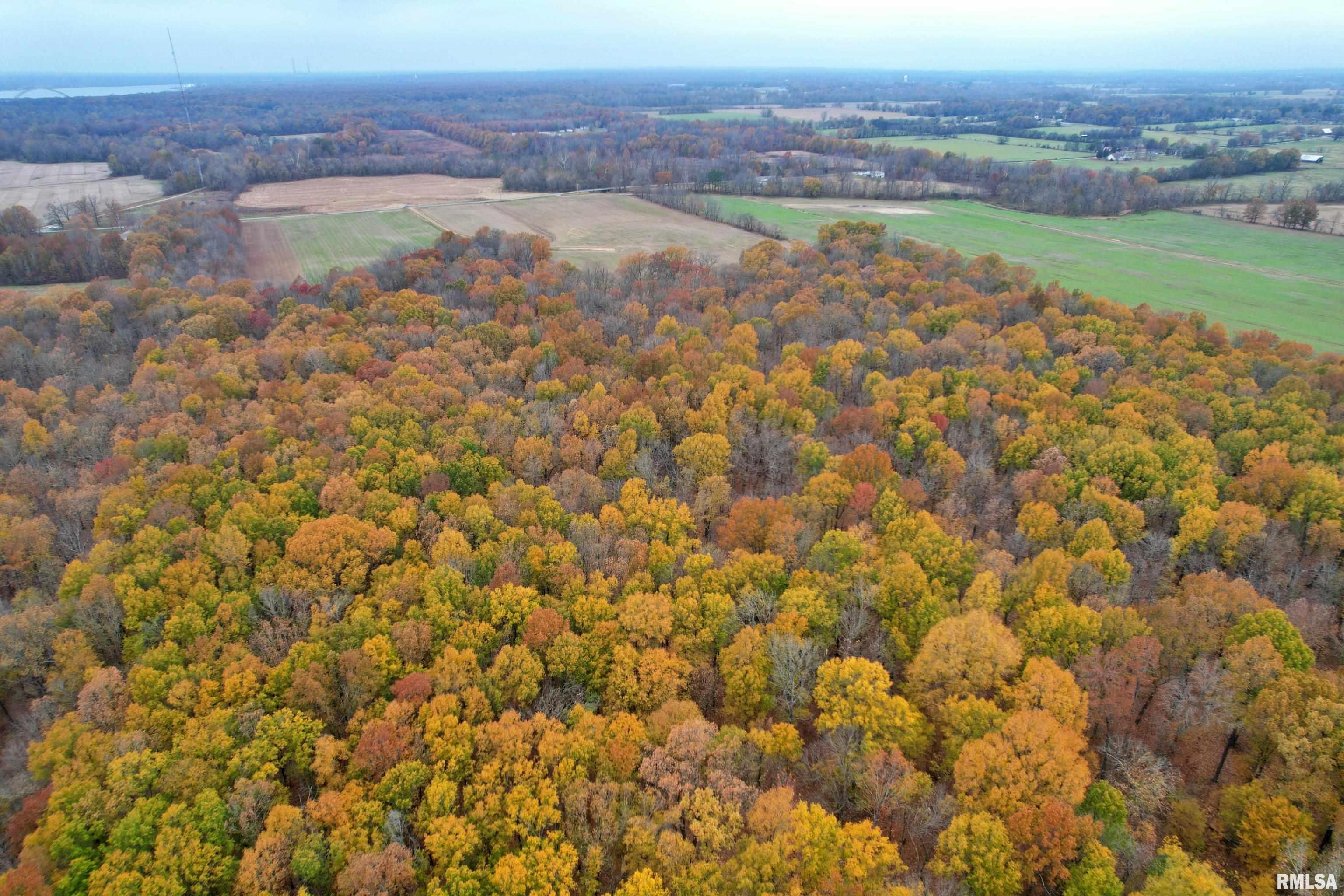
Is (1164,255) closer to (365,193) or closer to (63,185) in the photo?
(365,193)

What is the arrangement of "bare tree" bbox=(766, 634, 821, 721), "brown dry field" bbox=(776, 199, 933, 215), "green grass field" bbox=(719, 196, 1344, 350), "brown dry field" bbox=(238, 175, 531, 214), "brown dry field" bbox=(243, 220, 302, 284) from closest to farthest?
1. "bare tree" bbox=(766, 634, 821, 721)
2. "green grass field" bbox=(719, 196, 1344, 350)
3. "brown dry field" bbox=(243, 220, 302, 284)
4. "brown dry field" bbox=(238, 175, 531, 214)
5. "brown dry field" bbox=(776, 199, 933, 215)

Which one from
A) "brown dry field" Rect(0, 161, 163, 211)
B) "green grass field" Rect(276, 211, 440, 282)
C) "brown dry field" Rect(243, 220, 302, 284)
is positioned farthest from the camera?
"brown dry field" Rect(0, 161, 163, 211)

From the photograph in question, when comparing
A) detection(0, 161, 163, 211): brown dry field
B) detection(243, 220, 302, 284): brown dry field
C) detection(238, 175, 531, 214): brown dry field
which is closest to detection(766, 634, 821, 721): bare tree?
detection(243, 220, 302, 284): brown dry field

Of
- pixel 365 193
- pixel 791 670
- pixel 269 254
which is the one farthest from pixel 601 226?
pixel 791 670

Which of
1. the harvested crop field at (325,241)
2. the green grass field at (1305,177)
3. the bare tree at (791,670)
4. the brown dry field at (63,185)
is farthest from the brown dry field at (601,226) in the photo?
the green grass field at (1305,177)

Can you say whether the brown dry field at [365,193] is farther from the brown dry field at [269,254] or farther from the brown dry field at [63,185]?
the brown dry field at [63,185]

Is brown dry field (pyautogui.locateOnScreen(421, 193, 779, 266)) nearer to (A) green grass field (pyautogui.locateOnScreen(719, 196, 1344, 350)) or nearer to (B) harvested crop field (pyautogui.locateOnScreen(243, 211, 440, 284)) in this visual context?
(B) harvested crop field (pyautogui.locateOnScreen(243, 211, 440, 284))
